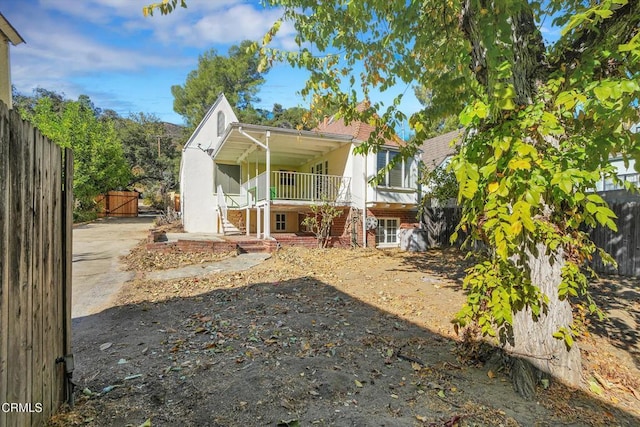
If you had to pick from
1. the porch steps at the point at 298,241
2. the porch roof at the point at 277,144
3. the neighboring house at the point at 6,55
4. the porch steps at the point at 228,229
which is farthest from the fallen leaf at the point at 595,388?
the neighboring house at the point at 6,55

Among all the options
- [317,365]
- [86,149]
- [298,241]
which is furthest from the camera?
Result: [86,149]

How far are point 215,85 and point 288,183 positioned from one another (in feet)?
66.8

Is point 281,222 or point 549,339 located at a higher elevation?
point 281,222

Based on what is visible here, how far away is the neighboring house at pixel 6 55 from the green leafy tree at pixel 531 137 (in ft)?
28.7

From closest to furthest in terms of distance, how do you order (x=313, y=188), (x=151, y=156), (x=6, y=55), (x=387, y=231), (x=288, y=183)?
(x=6, y=55) → (x=313, y=188) → (x=288, y=183) → (x=387, y=231) → (x=151, y=156)

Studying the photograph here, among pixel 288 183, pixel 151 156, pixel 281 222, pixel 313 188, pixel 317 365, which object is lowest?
pixel 317 365

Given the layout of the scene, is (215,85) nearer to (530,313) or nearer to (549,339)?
(530,313)

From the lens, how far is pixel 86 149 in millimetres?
19234

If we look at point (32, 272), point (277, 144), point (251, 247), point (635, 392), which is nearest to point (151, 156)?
point (277, 144)

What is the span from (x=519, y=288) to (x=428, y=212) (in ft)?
36.4

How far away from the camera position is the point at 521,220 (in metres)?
1.96

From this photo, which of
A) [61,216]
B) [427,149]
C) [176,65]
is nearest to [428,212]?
[427,149]

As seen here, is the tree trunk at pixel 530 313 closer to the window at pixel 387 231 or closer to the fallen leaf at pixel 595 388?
the fallen leaf at pixel 595 388

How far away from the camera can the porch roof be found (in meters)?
10.5
